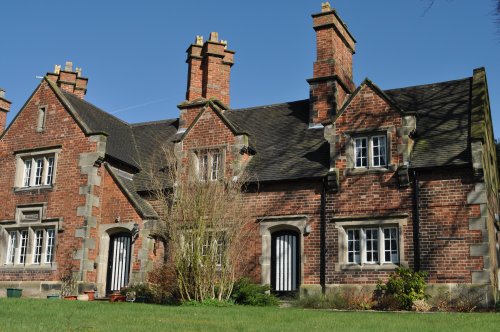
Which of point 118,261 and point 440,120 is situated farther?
point 118,261

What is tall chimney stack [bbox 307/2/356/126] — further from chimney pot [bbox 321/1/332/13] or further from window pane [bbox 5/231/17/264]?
window pane [bbox 5/231/17/264]

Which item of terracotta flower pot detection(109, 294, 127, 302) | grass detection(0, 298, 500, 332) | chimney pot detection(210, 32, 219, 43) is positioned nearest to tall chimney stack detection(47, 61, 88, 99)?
chimney pot detection(210, 32, 219, 43)

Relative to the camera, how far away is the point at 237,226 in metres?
19.0

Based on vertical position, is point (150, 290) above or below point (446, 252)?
below

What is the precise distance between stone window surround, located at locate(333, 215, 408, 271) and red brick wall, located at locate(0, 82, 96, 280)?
Answer: 381 inches

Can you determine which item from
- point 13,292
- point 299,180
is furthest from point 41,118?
point 299,180

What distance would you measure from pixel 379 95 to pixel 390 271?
19.8ft

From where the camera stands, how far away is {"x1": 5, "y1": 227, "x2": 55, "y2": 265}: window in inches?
911

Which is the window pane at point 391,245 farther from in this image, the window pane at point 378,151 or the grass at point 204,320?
the grass at point 204,320

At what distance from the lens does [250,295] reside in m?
18.7

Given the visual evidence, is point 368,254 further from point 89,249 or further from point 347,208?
point 89,249

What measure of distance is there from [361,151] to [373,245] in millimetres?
3283

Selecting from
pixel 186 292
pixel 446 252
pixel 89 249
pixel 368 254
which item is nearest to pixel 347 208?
pixel 368 254

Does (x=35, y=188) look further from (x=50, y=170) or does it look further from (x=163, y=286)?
(x=163, y=286)
